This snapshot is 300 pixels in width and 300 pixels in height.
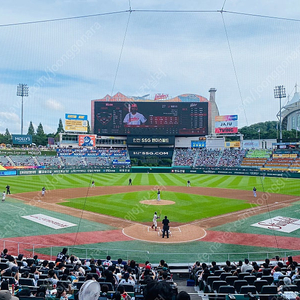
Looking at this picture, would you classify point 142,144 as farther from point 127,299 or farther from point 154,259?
point 127,299

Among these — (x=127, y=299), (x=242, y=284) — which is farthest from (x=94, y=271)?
(x=242, y=284)

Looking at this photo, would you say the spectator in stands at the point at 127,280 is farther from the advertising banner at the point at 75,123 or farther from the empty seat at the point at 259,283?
the advertising banner at the point at 75,123

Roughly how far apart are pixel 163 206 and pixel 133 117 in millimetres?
51955

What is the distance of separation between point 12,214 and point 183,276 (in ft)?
55.7

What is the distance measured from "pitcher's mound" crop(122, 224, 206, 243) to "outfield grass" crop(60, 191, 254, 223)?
1.87m

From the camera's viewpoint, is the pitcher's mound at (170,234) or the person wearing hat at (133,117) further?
the person wearing hat at (133,117)

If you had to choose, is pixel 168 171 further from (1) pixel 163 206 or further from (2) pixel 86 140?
(1) pixel 163 206

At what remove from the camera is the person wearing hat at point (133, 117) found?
75.2m

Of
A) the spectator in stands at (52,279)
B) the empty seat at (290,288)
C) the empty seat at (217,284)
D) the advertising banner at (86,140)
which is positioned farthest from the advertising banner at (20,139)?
the empty seat at (290,288)

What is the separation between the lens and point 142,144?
8212 cm

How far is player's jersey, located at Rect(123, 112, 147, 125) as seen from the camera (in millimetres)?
75562

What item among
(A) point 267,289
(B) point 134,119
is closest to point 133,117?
(B) point 134,119

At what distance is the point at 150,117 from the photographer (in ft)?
248

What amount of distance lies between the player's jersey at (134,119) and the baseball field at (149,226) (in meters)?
45.2
